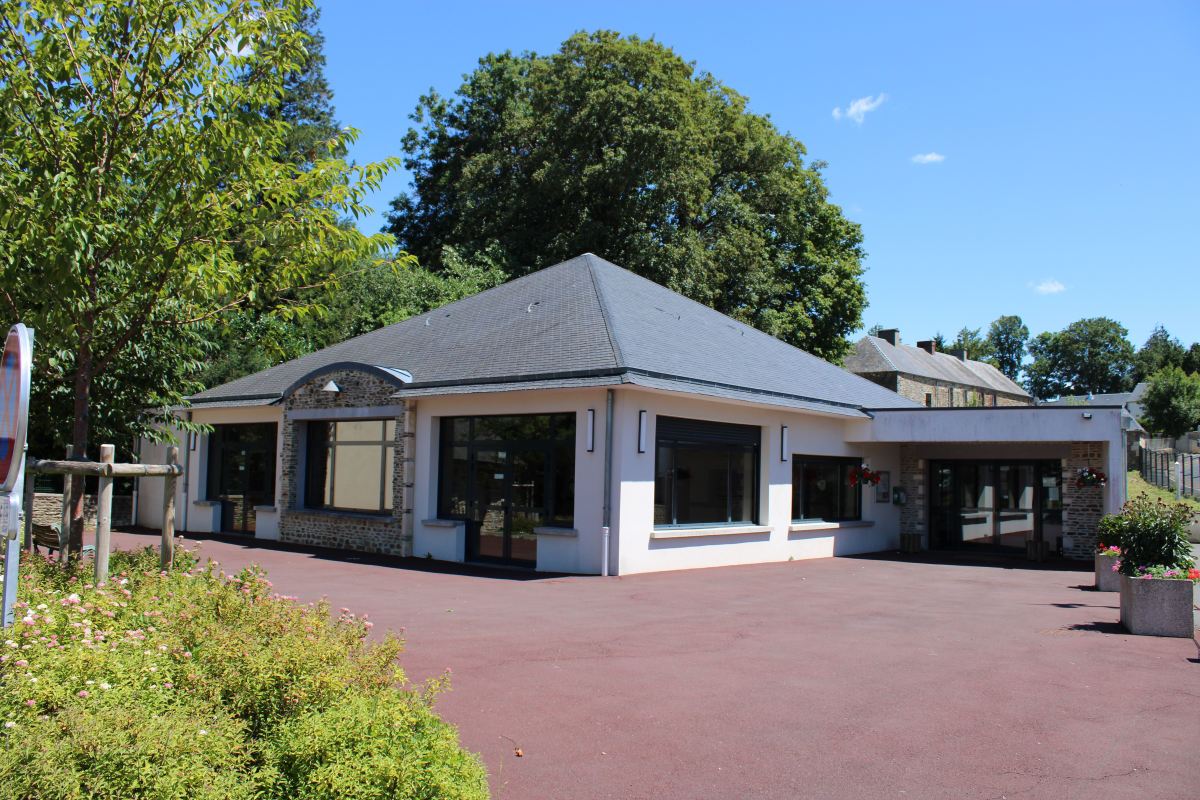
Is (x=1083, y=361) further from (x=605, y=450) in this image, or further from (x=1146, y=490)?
(x=605, y=450)

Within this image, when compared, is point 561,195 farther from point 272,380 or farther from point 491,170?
point 272,380

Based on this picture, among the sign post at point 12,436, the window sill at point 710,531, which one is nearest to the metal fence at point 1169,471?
the window sill at point 710,531

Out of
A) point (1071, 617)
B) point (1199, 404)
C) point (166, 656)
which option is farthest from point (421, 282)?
point (1199, 404)

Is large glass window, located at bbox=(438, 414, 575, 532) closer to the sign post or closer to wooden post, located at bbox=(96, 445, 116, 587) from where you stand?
wooden post, located at bbox=(96, 445, 116, 587)

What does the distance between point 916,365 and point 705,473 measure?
45.4 metres

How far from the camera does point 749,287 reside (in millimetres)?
31250

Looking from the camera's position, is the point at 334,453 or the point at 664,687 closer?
Result: the point at 664,687

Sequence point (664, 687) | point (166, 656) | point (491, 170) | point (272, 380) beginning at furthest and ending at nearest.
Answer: point (491, 170)
point (272, 380)
point (664, 687)
point (166, 656)

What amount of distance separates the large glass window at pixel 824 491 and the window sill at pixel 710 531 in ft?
5.76

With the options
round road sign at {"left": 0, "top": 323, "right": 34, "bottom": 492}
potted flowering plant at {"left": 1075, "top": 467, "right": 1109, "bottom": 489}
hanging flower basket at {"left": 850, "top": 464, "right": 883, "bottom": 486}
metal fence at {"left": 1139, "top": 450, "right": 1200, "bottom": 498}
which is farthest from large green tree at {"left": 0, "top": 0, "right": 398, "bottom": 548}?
metal fence at {"left": 1139, "top": 450, "right": 1200, "bottom": 498}

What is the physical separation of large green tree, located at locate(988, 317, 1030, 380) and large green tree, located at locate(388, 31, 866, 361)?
283 ft

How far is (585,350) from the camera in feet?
46.7

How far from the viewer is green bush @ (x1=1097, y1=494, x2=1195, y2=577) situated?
31.5ft

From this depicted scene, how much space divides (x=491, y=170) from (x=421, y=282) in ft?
19.8
